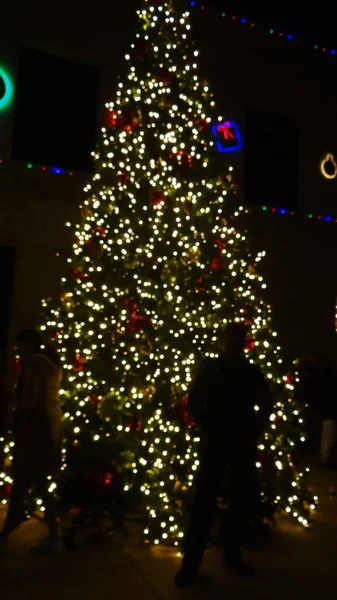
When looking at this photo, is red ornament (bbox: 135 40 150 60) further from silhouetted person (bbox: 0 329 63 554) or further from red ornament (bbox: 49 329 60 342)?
silhouetted person (bbox: 0 329 63 554)

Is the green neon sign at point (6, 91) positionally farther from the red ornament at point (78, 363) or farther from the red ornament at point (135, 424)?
the red ornament at point (135, 424)

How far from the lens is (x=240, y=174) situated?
12.0 m

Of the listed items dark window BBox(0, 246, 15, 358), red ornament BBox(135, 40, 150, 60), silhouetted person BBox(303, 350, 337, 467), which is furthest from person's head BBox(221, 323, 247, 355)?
dark window BBox(0, 246, 15, 358)

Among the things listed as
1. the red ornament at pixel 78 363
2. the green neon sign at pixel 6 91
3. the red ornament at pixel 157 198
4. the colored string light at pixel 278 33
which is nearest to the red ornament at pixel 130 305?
the red ornament at pixel 78 363

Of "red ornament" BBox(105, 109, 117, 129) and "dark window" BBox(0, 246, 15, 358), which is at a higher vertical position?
"red ornament" BBox(105, 109, 117, 129)

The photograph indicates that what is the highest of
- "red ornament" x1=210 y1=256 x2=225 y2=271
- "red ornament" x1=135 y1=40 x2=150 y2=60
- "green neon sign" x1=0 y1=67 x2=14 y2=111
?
"green neon sign" x1=0 y1=67 x2=14 y2=111

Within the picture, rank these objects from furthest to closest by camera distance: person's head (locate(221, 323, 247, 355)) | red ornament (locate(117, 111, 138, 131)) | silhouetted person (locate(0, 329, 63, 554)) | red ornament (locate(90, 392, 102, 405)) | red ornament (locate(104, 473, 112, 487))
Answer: red ornament (locate(117, 111, 138, 131)) < red ornament (locate(90, 392, 102, 405)) < red ornament (locate(104, 473, 112, 487)) < silhouetted person (locate(0, 329, 63, 554)) < person's head (locate(221, 323, 247, 355))

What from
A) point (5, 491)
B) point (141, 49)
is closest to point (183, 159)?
point (141, 49)

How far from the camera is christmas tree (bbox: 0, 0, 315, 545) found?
18.9 feet

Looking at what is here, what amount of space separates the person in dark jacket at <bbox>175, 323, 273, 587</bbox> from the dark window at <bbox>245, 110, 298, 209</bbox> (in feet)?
25.3

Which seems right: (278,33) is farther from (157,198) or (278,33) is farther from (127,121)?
(157,198)

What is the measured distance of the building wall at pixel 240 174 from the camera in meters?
9.80

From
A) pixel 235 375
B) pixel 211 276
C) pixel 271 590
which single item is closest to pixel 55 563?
pixel 271 590

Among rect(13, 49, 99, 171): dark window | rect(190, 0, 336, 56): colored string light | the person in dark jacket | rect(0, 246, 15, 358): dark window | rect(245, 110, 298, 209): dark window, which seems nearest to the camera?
the person in dark jacket
